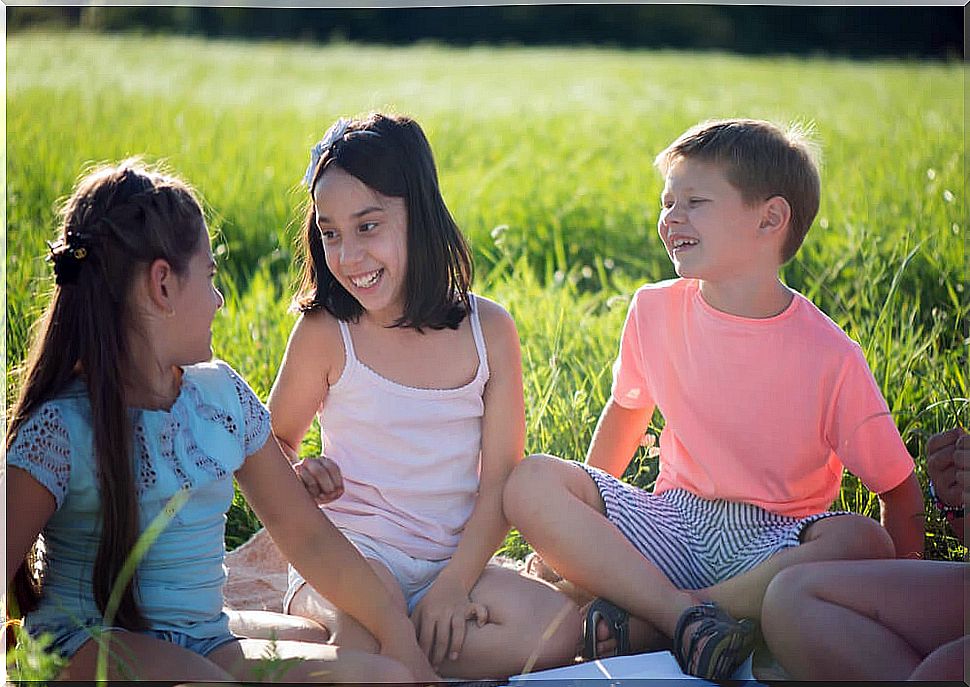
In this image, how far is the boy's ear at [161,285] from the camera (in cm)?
158

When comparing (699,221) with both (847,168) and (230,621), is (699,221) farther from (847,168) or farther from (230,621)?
(847,168)

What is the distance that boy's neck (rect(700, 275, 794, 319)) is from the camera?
2.05 m

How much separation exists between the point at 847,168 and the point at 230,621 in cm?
316

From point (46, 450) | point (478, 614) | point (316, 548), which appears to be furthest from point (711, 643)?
point (46, 450)

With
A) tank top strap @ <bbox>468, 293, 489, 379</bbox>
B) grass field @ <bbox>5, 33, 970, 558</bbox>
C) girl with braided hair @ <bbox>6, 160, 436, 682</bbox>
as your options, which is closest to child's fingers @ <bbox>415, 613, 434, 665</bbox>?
girl with braided hair @ <bbox>6, 160, 436, 682</bbox>

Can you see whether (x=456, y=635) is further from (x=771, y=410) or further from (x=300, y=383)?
(x=771, y=410)

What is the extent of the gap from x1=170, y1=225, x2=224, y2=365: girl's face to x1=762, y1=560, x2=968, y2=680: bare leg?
2.97ft

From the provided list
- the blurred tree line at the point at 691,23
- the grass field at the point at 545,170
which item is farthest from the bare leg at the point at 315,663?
the blurred tree line at the point at 691,23

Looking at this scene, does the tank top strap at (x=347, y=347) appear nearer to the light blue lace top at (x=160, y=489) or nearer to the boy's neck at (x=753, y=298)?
the light blue lace top at (x=160, y=489)

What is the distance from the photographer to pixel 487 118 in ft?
17.4

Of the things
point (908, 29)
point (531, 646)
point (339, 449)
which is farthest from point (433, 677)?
point (908, 29)

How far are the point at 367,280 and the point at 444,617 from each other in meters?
0.56

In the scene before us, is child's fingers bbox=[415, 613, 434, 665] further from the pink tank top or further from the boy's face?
the boy's face

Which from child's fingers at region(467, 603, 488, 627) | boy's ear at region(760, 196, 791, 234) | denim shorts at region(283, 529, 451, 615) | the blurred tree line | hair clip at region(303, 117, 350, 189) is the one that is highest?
the blurred tree line
